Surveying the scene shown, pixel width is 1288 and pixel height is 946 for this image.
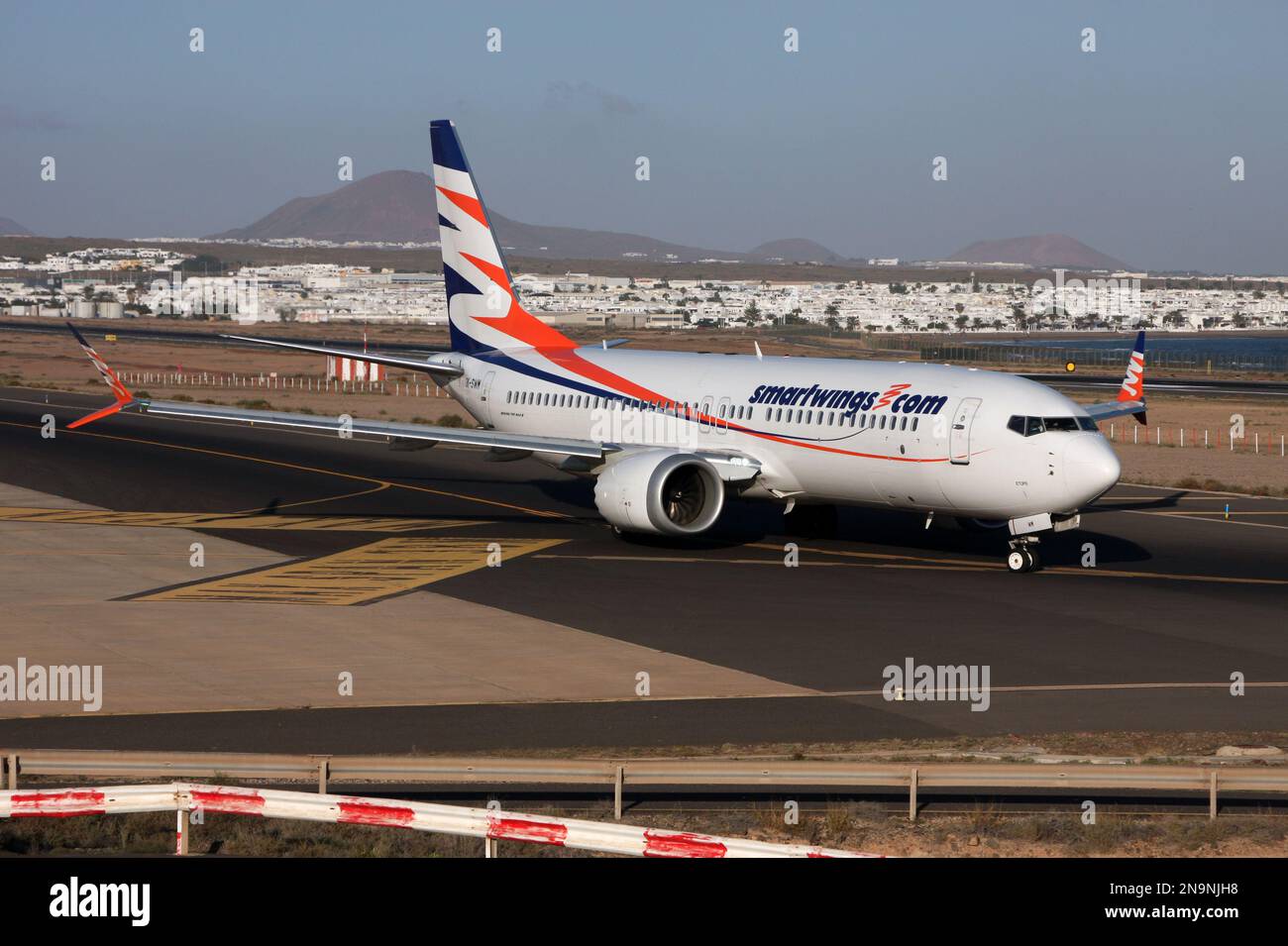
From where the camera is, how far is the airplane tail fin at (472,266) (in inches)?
2025

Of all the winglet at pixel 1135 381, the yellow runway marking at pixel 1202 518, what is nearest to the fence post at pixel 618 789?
the winglet at pixel 1135 381

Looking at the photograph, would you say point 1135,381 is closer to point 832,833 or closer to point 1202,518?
point 1202,518

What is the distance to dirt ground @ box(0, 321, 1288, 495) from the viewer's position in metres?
65.1

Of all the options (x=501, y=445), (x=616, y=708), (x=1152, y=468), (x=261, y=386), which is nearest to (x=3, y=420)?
(x=261, y=386)

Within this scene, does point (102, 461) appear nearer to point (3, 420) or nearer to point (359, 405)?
point (3, 420)

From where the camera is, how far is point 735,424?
4294 cm

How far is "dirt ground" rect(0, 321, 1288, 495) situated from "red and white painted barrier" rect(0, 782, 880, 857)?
47782 mm

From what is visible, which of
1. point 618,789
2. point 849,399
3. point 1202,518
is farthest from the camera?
point 1202,518

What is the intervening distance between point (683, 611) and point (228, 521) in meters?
19.1

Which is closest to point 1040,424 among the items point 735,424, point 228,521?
point 735,424

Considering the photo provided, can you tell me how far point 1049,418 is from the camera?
3681 cm

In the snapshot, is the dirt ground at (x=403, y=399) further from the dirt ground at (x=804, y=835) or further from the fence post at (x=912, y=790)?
the fence post at (x=912, y=790)

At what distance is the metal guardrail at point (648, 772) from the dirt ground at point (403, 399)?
4212 centimetres

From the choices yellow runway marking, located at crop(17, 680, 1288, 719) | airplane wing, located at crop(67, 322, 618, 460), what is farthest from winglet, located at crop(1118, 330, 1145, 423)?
yellow runway marking, located at crop(17, 680, 1288, 719)
